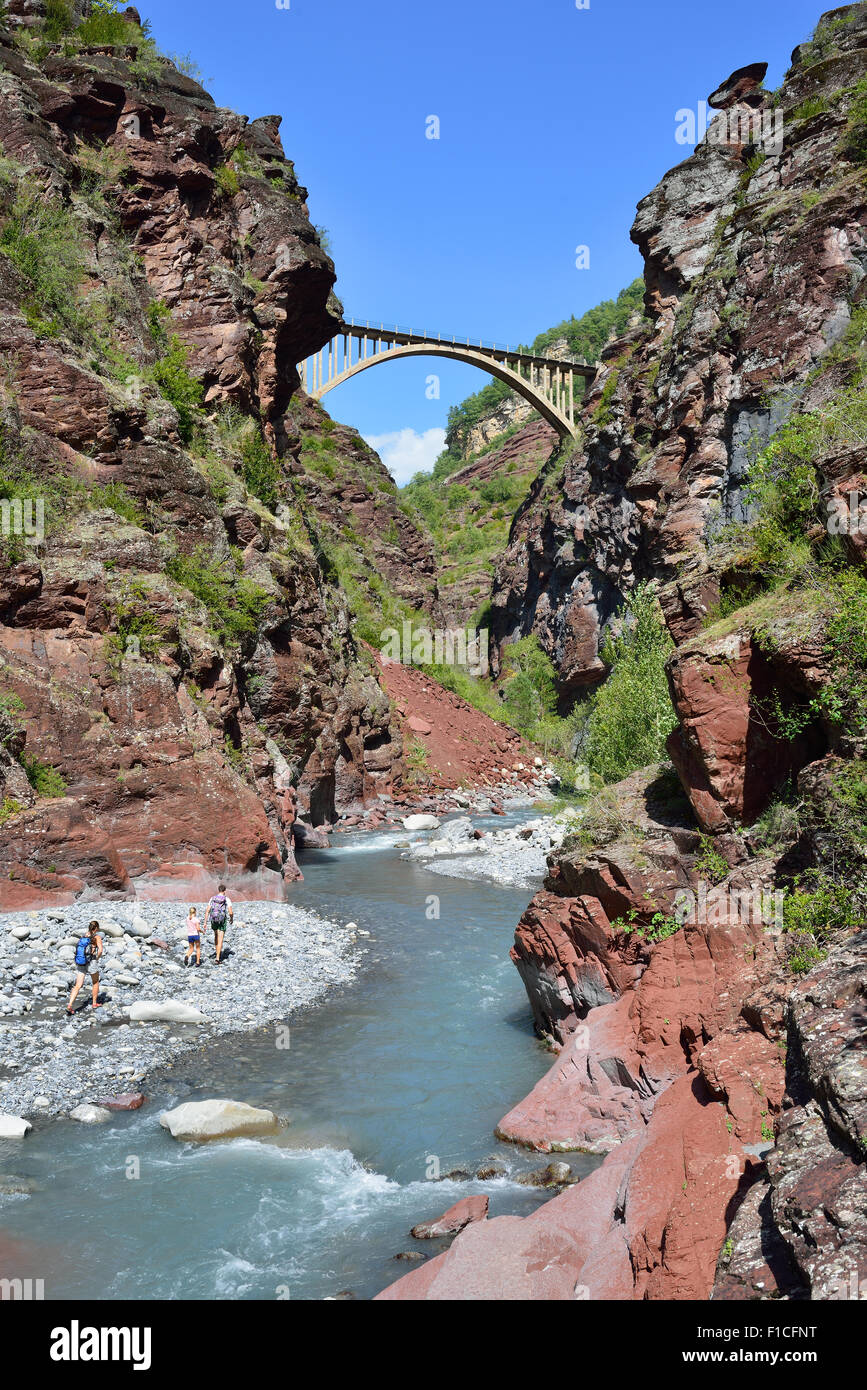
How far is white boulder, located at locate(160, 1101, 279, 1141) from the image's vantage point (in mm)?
8625

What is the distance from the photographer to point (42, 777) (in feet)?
50.3

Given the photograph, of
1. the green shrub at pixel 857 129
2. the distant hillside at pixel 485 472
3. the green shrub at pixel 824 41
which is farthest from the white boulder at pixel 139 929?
the distant hillside at pixel 485 472

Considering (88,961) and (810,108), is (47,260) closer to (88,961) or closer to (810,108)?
(88,961)

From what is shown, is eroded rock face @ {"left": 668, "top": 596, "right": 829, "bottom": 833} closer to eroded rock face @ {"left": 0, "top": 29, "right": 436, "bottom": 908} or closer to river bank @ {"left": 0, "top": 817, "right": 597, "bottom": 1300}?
river bank @ {"left": 0, "top": 817, "right": 597, "bottom": 1300}

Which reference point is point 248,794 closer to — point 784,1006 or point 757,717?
point 757,717

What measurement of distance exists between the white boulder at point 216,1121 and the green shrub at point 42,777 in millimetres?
7799

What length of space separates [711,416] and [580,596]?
18834 mm

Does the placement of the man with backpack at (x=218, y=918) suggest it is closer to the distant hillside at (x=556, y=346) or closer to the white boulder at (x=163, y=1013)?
the white boulder at (x=163, y=1013)

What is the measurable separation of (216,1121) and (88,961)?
3.91 m

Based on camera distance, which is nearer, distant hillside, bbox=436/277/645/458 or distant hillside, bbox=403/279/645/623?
distant hillside, bbox=403/279/645/623

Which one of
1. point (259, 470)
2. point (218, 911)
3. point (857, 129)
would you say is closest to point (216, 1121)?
point (218, 911)

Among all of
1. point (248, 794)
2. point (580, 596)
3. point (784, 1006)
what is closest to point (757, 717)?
point (784, 1006)

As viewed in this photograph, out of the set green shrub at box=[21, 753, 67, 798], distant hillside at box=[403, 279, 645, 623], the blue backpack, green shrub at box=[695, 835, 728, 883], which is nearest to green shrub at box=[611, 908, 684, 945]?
green shrub at box=[695, 835, 728, 883]

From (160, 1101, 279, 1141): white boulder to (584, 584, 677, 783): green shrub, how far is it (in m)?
11.1
